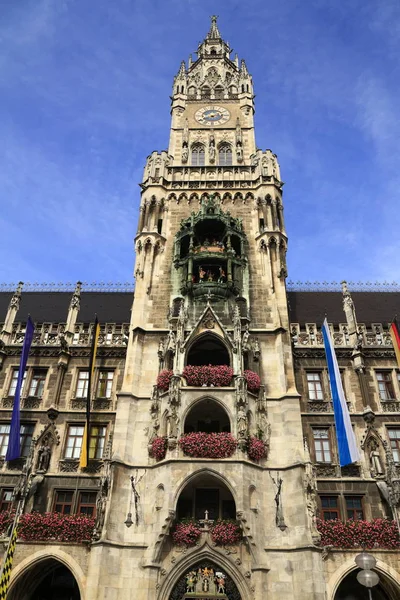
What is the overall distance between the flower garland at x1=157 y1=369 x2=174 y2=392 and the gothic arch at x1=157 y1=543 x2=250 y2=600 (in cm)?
706

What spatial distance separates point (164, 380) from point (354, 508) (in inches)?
410

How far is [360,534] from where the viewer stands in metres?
20.0

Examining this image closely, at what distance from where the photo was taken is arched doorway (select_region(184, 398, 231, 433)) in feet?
78.1

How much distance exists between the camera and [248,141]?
3519cm

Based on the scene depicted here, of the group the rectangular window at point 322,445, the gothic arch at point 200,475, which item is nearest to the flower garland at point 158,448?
the gothic arch at point 200,475

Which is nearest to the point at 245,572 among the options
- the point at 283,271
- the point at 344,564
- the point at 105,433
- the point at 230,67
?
the point at 344,564

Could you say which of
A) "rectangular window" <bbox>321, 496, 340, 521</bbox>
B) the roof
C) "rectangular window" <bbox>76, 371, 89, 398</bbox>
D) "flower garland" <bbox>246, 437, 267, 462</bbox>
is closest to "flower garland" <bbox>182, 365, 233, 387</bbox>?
"flower garland" <bbox>246, 437, 267, 462</bbox>

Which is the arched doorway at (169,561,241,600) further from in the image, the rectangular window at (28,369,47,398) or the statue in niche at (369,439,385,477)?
the rectangular window at (28,369,47,398)

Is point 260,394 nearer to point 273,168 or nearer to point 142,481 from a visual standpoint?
point 142,481

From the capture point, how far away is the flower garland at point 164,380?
2341cm

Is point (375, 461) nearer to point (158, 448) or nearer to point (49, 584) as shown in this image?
point (158, 448)

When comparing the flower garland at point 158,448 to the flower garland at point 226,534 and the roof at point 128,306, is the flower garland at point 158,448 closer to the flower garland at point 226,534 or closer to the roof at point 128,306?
the flower garland at point 226,534

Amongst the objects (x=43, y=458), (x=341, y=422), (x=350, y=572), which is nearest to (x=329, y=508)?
(x=350, y=572)

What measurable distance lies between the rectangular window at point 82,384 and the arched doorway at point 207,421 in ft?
19.2
